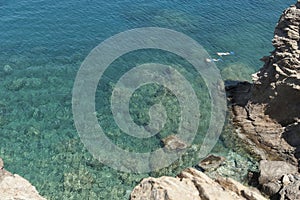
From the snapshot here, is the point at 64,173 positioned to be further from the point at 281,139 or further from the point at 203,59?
the point at 203,59

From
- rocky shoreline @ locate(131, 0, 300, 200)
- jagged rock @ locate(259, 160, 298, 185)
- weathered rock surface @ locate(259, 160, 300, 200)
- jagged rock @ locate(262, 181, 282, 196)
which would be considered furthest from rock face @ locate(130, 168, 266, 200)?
jagged rock @ locate(259, 160, 298, 185)

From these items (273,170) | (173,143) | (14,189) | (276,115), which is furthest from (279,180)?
(14,189)

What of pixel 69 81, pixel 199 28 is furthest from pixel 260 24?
pixel 69 81

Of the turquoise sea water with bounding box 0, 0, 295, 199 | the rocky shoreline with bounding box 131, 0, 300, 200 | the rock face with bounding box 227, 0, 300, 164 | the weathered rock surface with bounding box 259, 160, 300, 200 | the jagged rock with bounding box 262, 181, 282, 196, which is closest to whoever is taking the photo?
the weathered rock surface with bounding box 259, 160, 300, 200

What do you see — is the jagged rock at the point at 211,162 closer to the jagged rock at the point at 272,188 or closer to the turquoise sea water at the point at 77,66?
the turquoise sea water at the point at 77,66

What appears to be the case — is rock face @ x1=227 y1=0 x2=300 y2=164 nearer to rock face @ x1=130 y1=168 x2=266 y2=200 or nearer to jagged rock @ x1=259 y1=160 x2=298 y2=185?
jagged rock @ x1=259 y1=160 x2=298 y2=185
